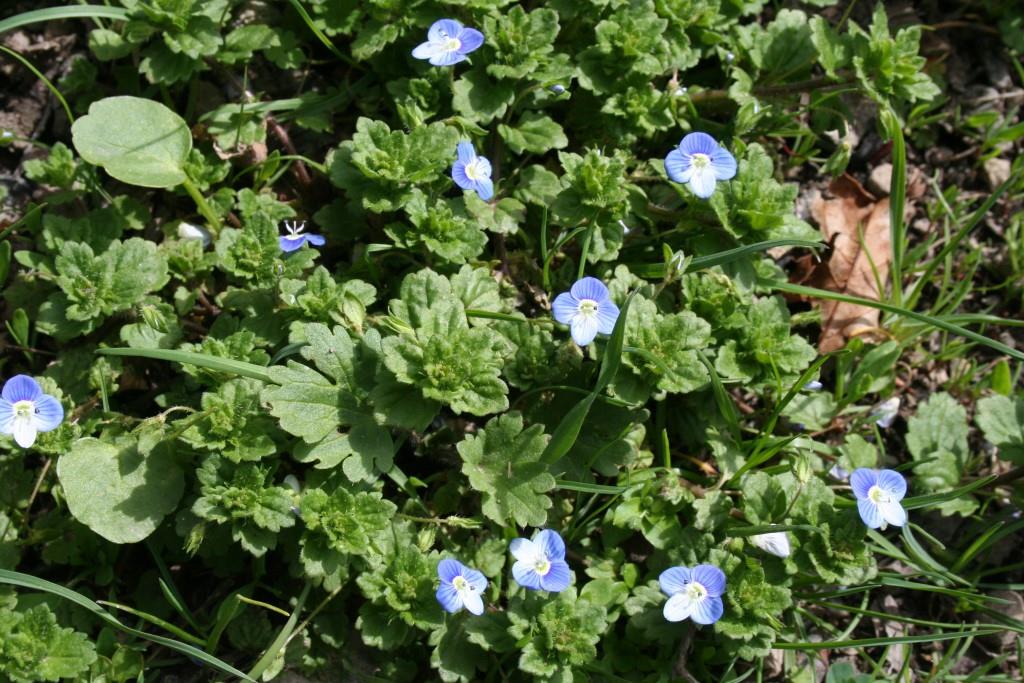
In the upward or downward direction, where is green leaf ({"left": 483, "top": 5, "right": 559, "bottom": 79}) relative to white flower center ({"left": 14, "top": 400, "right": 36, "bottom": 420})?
upward

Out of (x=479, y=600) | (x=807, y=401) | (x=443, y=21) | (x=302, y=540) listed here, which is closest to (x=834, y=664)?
(x=807, y=401)

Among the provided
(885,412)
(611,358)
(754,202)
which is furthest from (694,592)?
(754,202)

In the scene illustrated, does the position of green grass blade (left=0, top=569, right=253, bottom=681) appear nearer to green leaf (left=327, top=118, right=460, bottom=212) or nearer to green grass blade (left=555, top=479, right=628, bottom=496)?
green grass blade (left=555, top=479, right=628, bottom=496)

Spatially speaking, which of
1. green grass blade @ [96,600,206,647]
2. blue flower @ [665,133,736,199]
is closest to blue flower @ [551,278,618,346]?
blue flower @ [665,133,736,199]

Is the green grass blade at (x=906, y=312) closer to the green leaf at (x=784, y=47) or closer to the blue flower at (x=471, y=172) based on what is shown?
the green leaf at (x=784, y=47)

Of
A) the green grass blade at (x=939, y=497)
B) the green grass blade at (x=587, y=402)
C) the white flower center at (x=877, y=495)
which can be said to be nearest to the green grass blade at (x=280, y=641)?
the green grass blade at (x=587, y=402)

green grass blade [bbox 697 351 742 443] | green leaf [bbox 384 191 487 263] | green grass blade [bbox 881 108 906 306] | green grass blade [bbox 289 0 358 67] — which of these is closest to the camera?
green grass blade [bbox 697 351 742 443]

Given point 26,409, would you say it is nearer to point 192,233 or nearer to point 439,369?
point 192,233
